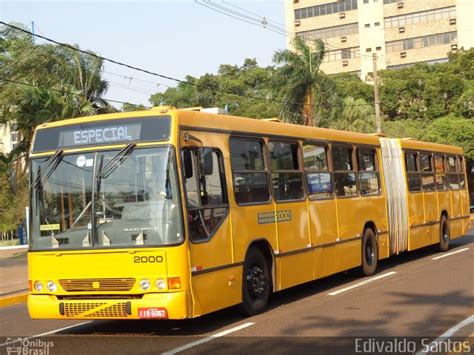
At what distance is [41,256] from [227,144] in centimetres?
287

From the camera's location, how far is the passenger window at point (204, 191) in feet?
26.8

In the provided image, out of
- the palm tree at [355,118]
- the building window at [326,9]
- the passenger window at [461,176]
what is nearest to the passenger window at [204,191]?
the passenger window at [461,176]

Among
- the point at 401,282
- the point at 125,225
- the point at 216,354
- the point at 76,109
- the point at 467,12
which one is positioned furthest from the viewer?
the point at 467,12

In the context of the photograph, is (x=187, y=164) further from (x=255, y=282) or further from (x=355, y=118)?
(x=355, y=118)

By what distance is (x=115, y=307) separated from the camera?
311 inches

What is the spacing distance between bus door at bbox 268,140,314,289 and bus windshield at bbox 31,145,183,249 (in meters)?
2.53

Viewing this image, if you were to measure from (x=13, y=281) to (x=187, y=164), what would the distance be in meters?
9.19

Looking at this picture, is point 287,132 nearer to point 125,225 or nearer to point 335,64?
point 125,225

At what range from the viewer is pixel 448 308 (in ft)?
30.7

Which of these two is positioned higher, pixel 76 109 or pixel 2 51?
pixel 2 51

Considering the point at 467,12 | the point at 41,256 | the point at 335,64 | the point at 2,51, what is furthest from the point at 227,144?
the point at 335,64

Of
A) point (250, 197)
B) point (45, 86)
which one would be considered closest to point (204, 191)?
point (250, 197)

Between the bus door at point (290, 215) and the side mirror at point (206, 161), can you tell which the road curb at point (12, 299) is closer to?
the bus door at point (290, 215)

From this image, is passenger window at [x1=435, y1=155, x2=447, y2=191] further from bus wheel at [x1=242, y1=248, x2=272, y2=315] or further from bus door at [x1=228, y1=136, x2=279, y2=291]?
bus wheel at [x1=242, y1=248, x2=272, y2=315]
